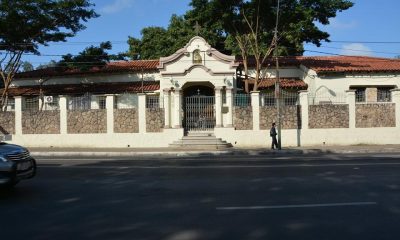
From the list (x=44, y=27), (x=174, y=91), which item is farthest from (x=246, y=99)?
(x=44, y=27)

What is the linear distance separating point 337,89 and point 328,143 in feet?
18.3

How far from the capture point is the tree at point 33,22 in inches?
994

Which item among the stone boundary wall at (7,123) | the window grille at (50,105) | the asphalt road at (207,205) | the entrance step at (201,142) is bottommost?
the asphalt road at (207,205)

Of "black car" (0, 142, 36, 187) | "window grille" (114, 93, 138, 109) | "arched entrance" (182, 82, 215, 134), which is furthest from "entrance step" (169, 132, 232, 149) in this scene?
"black car" (0, 142, 36, 187)

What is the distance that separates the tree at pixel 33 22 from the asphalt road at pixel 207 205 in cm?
1600

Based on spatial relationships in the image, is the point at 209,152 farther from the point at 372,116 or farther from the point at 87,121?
the point at 372,116

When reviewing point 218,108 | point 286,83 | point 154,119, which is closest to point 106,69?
point 154,119

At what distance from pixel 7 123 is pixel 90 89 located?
5944 mm

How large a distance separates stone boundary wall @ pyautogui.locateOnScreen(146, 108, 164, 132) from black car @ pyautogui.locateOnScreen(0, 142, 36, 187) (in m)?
15.9

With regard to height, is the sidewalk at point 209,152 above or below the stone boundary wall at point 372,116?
below

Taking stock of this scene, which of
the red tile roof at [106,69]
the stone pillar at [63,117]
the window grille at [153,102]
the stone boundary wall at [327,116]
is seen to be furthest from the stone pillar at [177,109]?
the stone boundary wall at [327,116]

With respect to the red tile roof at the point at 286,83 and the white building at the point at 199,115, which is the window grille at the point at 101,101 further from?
the red tile roof at the point at 286,83

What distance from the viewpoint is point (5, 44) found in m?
26.8

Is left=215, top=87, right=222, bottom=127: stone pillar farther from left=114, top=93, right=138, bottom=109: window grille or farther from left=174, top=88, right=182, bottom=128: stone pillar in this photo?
left=114, top=93, right=138, bottom=109: window grille
